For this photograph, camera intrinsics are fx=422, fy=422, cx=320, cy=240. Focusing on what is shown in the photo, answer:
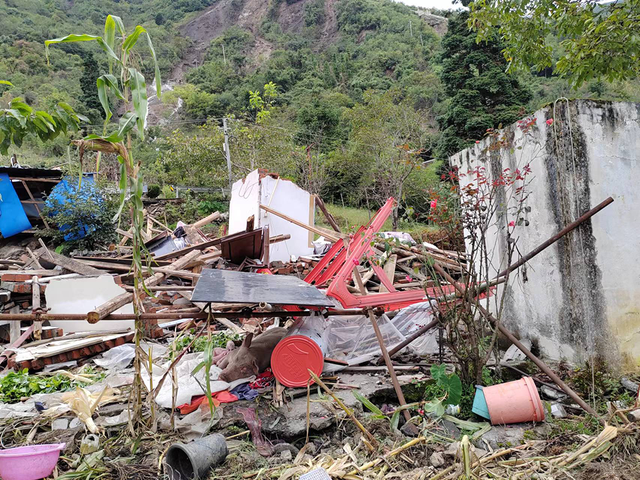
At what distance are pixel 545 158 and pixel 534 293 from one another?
150cm

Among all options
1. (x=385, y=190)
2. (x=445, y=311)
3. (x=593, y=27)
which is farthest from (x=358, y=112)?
(x=445, y=311)

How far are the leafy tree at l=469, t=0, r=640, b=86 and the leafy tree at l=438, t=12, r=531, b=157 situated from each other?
1376 cm

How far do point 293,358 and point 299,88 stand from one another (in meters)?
47.5

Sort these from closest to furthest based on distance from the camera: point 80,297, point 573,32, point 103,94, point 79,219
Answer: point 103,94
point 573,32
point 80,297
point 79,219

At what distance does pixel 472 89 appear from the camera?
64.4 ft

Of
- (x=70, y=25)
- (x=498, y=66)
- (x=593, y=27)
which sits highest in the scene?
(x=70, y=25)

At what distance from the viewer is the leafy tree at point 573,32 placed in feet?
15.3

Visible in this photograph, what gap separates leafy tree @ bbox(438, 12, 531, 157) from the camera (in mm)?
19109

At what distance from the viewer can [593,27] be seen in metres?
4.66

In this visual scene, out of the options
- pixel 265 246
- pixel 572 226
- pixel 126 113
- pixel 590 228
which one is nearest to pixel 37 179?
pixel 265 246

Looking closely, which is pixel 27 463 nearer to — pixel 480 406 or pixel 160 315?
pixel 160 315

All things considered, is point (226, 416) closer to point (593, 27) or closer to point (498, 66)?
point (593, 27)

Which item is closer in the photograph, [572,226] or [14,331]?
[572,226]

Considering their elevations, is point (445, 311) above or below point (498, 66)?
below
